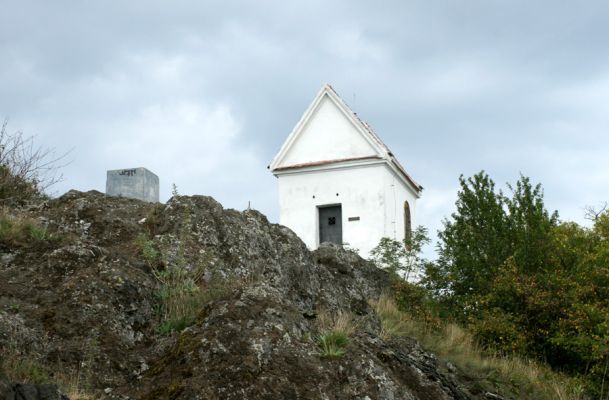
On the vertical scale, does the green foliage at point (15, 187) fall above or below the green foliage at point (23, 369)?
above

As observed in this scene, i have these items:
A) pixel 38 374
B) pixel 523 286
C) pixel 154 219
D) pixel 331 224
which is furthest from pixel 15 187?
pixel 331 224

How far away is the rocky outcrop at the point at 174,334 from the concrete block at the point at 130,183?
4733 millimetres

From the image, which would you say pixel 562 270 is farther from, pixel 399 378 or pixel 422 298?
pixel 399 378

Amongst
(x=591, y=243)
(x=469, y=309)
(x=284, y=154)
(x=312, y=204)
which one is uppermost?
(x=284, y=154)

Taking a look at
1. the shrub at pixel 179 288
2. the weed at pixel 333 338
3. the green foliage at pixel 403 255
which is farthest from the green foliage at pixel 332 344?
the green foliage at pixel 403 255

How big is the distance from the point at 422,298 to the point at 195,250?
853 cm

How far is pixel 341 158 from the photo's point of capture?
27.4m

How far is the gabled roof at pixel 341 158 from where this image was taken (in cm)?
2686

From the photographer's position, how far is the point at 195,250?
8.95 m

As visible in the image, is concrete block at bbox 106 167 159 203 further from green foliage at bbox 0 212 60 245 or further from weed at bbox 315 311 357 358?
weed at bbox 315 311 357 358

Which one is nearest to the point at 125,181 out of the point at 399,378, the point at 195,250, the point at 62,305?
the point at 195,250

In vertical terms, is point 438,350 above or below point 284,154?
below

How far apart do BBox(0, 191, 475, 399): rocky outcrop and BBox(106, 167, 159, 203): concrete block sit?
15.5ft

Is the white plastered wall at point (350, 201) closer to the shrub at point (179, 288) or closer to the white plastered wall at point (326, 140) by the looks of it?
the white plastered wall at point (326, 140)
